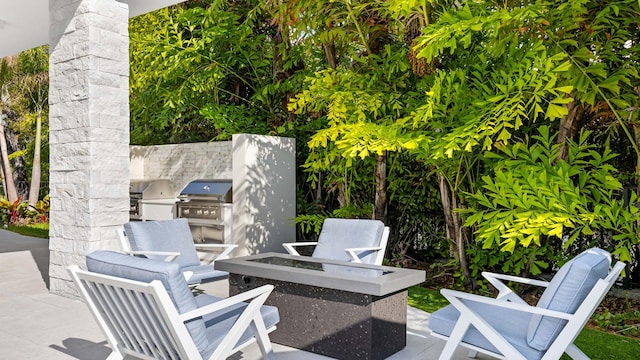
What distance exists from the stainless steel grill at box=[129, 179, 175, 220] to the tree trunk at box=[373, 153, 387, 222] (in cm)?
391

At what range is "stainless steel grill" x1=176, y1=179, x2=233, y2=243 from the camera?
823 centimetres

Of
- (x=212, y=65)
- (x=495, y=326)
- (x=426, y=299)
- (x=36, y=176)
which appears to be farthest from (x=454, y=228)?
(x=36, y=176)

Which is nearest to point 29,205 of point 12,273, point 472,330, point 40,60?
point 40,60

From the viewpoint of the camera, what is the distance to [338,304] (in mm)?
3760

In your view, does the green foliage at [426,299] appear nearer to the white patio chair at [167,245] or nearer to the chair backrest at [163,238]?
the white patio chair at [167,245]

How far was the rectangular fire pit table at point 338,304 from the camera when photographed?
3627 mm

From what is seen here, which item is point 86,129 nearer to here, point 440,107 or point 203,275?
point 203,275

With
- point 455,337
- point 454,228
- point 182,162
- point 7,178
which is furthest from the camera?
point 7,178

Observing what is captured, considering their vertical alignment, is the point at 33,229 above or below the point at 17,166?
below

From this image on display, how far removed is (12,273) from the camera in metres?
6.96

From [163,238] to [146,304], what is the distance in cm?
249

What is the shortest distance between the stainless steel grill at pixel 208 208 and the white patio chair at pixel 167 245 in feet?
9.08

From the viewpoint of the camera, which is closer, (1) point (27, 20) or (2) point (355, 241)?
(2) point (355, 241)

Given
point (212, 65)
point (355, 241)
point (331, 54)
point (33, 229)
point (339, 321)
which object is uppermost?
point (212, 65)
